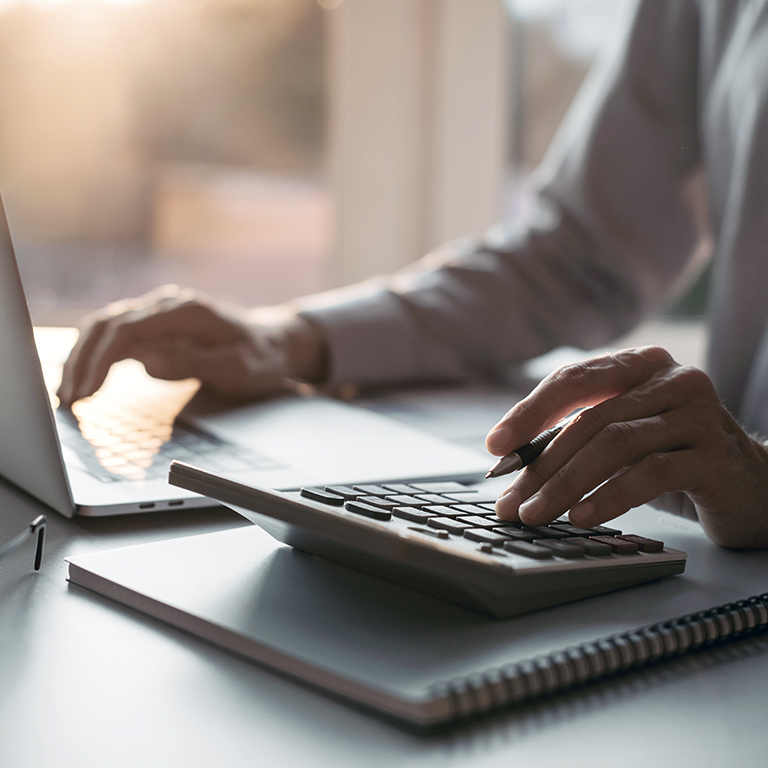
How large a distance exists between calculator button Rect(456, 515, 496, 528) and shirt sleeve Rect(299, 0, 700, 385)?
0.54 metres

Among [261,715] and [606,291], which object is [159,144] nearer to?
[606,291]

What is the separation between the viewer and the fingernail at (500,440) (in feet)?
1.28

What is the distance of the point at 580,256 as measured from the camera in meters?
0.99

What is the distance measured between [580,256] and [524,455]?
0.65 m

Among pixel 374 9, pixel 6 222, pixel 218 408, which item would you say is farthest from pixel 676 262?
pixel 6 222

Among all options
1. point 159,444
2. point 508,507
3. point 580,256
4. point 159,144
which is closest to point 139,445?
point 159,444

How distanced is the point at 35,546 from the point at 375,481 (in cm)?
20

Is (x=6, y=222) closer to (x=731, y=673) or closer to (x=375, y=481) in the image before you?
(x=375, y=481)

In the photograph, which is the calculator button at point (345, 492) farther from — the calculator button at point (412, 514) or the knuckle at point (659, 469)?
the knuckle at point (659, 469)

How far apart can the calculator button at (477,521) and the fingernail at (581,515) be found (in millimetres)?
41

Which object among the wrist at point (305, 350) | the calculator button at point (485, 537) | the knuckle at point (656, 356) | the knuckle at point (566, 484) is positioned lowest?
the wrist at point (305, 350)

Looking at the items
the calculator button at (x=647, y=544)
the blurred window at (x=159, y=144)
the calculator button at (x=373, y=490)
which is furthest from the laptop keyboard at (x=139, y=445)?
the blurred window at (x=159, y=144)

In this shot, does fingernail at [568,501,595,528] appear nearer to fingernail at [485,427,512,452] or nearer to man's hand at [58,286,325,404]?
fingernail at [485,427,512,452]

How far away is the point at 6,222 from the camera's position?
388mm
